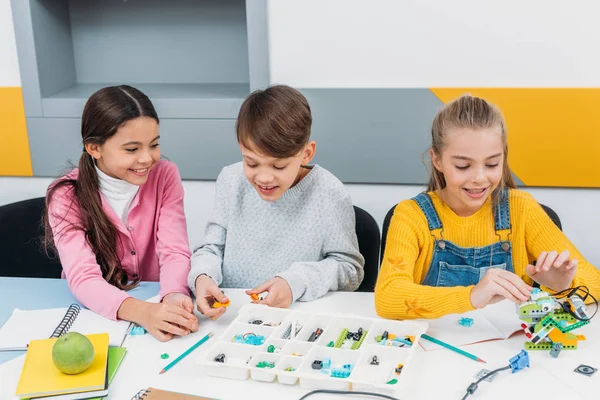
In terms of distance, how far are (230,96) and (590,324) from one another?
4.82ft

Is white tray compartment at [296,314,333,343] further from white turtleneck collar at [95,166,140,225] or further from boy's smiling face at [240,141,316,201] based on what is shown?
white turtleneck collar at [95,166,140,225]

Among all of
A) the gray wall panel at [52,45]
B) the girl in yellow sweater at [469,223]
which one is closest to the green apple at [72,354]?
the girl in yellow sweater at [469,223]

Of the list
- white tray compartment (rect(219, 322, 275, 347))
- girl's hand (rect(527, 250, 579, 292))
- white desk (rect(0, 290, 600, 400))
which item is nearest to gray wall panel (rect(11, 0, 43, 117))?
white desk (rect(0, 290, 600, 400))

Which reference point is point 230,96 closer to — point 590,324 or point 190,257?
point 190,257

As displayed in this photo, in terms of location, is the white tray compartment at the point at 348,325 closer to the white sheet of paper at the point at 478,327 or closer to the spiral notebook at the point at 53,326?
the white sheet of paper at the point at 478,327

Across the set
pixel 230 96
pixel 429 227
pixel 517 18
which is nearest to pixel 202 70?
pixel 230 96

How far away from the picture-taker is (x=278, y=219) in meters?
1.68

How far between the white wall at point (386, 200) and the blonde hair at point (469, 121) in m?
0.73

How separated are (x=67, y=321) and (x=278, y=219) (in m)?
0.56

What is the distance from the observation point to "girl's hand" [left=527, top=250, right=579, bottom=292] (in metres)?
1.32

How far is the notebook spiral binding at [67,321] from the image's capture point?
1372mm

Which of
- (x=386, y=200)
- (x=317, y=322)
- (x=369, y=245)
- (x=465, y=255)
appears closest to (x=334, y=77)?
(x=386, y=200)

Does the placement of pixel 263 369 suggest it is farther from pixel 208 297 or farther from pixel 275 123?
→ pixel 275 123

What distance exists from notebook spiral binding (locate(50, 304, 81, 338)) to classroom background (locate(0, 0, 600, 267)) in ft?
3.40
